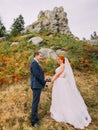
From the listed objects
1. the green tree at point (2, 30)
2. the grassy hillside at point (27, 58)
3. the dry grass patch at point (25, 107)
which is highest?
the green tree at point (2, 30)

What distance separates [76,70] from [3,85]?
4.72 m

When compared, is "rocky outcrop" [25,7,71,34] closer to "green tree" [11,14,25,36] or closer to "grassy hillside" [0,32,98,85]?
"green tree" [11,14,25,36]

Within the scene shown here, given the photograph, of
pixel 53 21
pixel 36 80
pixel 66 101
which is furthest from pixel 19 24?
pixel 36 80

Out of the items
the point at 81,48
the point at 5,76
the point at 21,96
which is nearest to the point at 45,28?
the point at 81,48

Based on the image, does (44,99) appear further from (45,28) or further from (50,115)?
(45,28)

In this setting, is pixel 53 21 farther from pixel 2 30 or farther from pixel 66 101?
pixel 66 101

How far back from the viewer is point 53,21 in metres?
33.8

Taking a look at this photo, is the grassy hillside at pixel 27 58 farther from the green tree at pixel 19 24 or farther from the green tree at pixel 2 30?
the green tree at pixel 19 24

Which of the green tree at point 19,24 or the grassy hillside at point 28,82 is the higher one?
the green tree at point 19,24

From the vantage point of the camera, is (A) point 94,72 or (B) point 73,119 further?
(A) point 94,72

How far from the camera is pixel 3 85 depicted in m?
13.3

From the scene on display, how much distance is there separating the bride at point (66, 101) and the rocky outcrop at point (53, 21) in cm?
2127

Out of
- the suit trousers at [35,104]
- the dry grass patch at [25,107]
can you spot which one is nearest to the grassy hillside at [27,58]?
the dry grass patch at [25,107]

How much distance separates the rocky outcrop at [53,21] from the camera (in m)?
32.7
